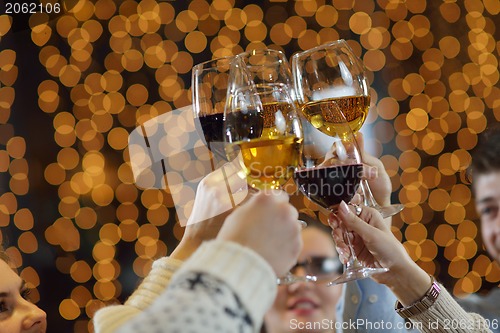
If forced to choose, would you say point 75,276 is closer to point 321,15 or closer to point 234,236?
point 321,15

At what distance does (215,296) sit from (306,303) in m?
1.32

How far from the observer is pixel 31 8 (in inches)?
90.7

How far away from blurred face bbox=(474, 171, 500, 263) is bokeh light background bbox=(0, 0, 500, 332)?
3.64 feet

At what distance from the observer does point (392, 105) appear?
2.81 meters

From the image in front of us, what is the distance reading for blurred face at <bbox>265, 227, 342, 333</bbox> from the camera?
1.73 metres

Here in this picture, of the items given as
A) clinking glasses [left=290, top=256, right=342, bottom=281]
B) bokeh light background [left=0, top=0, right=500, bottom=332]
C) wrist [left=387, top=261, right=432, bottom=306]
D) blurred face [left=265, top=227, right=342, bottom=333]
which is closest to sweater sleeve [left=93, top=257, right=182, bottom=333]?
wrist [left=387, top=261, right=432, bottom=306]

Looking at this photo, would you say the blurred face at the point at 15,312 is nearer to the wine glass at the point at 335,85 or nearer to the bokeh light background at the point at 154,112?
the wine glass at the point at 335,85

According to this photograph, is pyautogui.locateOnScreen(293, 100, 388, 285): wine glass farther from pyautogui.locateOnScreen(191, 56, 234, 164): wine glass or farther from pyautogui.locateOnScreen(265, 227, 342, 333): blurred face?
pyautogui.locateOnScreen(265, 227, 342, 333): blurred face

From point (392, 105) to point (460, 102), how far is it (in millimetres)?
311

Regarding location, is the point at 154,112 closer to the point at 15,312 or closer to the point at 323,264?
the point at 323,264

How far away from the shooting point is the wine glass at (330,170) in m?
0.81

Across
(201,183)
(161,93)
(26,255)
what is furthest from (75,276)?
(201,183)
